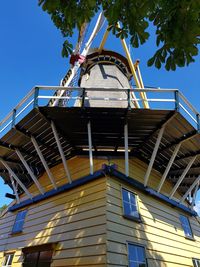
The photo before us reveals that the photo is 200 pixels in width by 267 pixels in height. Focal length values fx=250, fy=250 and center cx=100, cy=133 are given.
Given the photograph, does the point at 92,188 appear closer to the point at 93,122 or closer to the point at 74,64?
the point at 93,122

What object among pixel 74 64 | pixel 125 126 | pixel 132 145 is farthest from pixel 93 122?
pixel 74 64

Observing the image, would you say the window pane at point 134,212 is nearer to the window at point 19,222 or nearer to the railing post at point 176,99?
the railing post at point 176,99

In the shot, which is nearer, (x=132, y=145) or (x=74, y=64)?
(x=132, y=145)

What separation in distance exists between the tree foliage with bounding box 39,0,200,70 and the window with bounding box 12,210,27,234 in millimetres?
9785

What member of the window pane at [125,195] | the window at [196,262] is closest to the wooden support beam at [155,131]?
the window pane at [125,195]

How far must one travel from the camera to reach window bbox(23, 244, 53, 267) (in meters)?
8.68

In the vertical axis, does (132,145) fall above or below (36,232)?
above

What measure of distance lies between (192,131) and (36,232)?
7.27 metres

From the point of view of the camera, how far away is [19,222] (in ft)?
38.1

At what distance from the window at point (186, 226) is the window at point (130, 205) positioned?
3766 millimetres

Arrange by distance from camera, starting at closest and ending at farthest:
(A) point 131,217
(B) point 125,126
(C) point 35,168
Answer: (A) point 131,217 → (B) point 125,126 → (C) point 35,168

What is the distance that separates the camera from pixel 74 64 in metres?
20.7

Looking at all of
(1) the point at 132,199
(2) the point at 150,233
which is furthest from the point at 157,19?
(2) the point at 150,233

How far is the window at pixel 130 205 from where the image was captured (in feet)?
28.4
